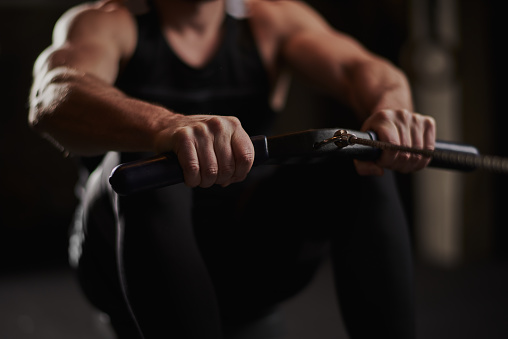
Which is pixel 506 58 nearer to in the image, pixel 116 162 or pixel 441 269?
pixel 441 269

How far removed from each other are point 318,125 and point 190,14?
1.75 meters

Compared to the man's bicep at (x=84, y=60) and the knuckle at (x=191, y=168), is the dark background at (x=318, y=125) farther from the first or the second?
the knuckle at (x=191, y=168)

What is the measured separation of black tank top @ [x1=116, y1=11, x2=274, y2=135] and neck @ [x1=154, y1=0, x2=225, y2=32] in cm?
2

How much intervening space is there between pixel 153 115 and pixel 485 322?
122 cm

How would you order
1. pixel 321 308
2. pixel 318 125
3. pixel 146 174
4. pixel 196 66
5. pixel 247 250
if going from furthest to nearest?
1. pixel 318 125
2. pixel 321 308
3. pixel 196 66
4. pixel 247 250
5. pixel 146 174

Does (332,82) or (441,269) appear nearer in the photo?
(332,82)

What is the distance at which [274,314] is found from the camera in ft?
2.56

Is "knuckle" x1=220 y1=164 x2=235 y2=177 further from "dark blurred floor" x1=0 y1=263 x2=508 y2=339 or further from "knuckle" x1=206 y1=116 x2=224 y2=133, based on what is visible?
"dark blurred floor" x1=0 y1=263 x2=508 y2=339

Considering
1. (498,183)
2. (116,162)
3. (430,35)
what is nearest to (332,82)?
(116,162)

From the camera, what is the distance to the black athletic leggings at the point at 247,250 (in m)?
0.56

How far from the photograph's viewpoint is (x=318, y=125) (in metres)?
2.55

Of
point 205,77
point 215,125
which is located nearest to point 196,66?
point 205,77

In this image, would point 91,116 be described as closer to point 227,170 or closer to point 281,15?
point 227,170

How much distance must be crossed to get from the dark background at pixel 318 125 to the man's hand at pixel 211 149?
3.52 feet
